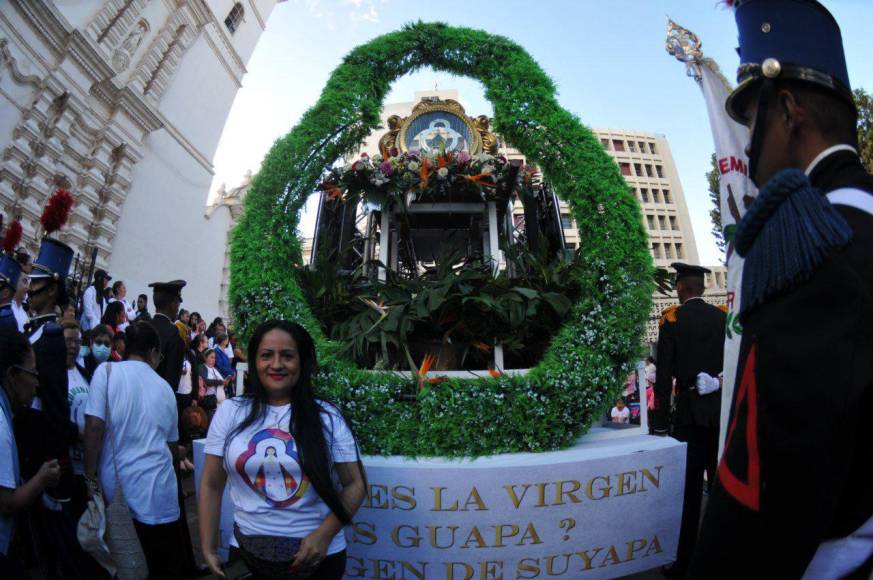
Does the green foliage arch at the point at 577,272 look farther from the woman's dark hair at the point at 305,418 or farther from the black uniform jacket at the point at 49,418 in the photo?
the black uniform jacket at the point at 49,418

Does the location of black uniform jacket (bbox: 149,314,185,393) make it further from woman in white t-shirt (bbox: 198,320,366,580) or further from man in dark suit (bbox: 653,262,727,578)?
man in dark suit (bbox: 653,262,727,578)

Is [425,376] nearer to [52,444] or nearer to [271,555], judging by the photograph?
[271,555]

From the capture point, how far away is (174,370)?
4371 millimetres

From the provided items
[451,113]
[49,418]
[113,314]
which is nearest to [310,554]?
[49,418]

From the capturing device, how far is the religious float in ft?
8.55

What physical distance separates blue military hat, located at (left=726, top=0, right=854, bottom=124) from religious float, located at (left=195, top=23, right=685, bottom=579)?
6.28 feet

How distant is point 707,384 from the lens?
3.71m

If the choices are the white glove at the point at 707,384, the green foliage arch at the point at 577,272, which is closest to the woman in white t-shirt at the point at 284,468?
the green foliage arch at the point at 577,272

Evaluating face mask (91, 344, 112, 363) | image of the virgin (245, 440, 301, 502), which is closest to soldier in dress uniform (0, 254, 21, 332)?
face mask (91, 344, 112, 363)

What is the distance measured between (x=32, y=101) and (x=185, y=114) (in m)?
8.21

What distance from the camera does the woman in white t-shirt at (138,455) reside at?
2.97m

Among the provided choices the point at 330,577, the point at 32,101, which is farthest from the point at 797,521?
the point at 32,101

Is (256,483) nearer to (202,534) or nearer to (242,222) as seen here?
(202,534)

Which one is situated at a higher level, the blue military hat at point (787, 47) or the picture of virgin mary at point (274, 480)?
the blue military hat at point (787, 47)
